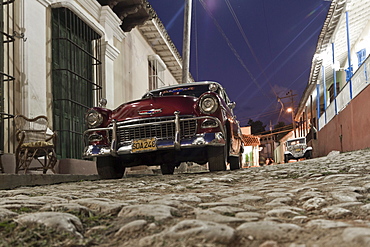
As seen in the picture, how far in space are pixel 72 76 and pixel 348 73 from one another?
33.5 ft

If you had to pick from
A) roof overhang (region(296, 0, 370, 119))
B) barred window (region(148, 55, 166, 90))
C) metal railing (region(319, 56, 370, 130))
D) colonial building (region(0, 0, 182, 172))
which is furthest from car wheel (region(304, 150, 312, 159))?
colonial building (region(0, 0, 182, 172))

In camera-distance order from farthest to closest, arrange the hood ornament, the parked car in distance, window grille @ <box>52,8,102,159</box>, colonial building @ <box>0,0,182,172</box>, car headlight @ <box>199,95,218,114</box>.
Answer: the parked car in distance
window grille @ <box>52,8,102,159</box>
colonial building @ <box>0,0,182,172</box>
the hood ornament
car headlight @ <box>199,95,218,114</box>

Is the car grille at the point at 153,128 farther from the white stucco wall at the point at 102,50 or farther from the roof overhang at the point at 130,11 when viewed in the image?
the roof overhang at the point at 130,11

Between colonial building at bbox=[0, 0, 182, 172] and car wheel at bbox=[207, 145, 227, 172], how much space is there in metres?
3.19

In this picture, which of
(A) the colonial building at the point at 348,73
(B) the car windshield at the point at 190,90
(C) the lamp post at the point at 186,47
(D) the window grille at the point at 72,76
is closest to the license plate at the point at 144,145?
(B) the car windshield at the point at 190,90

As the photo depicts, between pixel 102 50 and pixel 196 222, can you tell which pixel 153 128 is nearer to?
pixel 196 222

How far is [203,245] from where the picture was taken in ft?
4.69

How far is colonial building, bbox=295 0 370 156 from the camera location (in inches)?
412

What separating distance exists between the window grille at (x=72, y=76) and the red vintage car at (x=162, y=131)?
2602 mm

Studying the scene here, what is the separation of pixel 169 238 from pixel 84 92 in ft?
28.5

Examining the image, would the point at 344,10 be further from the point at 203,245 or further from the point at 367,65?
the point at 203,245

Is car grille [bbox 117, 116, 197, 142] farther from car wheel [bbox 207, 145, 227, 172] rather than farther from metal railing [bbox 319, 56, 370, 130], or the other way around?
metal railing [bbox 319, 56, 370, 130]

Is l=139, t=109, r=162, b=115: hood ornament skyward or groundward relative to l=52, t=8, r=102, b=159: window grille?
groundward

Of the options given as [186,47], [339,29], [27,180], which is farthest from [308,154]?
[27,180]
